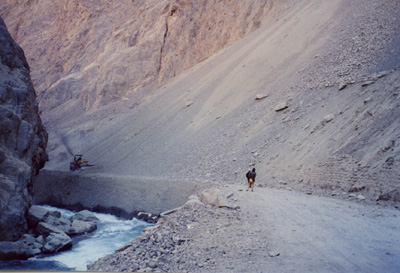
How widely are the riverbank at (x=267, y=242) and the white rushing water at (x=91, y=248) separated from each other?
9.30ft

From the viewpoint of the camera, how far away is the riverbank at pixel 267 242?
14.6 ft

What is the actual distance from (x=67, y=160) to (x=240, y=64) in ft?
48.8

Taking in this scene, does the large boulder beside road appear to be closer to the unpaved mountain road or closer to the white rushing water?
the unpaved mountain road

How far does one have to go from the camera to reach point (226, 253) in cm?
496

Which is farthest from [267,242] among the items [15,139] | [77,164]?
[77,164]

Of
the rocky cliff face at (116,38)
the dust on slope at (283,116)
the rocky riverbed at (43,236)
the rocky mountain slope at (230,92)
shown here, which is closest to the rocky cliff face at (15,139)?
the rocky riverbed at (43,236)

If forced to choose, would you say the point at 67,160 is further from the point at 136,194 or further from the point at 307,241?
the point at 307,241

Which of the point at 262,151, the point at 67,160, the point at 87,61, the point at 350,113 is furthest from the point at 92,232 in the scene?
the point at 87,61

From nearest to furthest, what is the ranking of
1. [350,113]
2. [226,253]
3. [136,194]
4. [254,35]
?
[226,253]
[350,113]
[136,194]
[254,35]

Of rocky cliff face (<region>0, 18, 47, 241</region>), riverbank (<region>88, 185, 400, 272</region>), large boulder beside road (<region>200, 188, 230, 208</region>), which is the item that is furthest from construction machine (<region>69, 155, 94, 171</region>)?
riverbank (<region>88, 185, 400, 272</region>)

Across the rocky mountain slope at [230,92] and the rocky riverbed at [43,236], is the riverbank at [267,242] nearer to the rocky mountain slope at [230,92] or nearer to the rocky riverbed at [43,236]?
the rocky mountain slope at [230,92]

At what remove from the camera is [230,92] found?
22.0 metres

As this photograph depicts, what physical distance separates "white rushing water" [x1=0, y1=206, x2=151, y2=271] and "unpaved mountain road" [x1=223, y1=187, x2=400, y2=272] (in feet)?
14.0

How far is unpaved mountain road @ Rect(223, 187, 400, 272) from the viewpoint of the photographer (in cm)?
435
